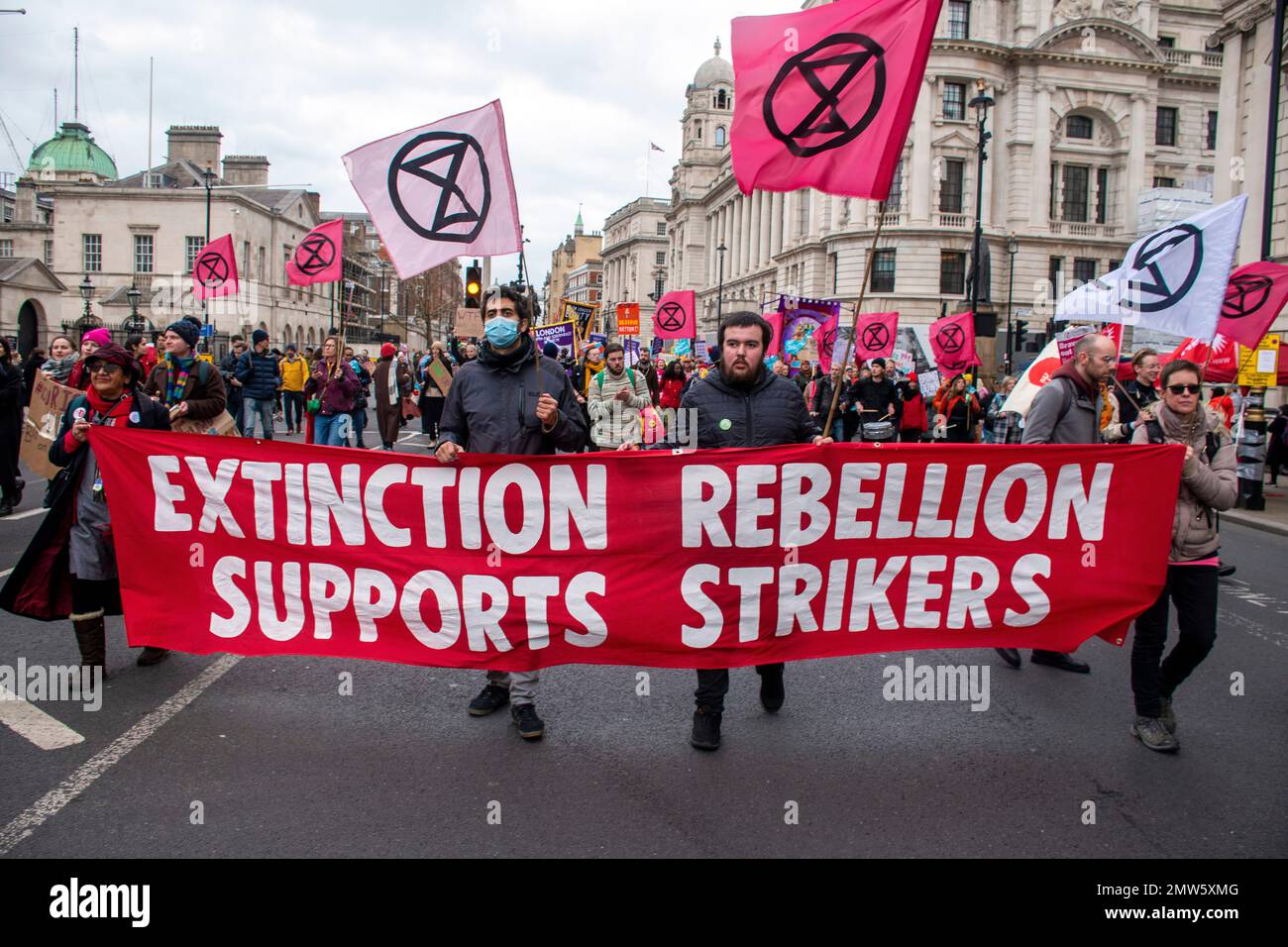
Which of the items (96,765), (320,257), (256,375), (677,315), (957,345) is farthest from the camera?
(677,315)

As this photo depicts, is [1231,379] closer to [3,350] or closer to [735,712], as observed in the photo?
[735,712]

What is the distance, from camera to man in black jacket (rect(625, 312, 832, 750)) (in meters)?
4.30

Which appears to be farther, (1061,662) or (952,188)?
(952,188)

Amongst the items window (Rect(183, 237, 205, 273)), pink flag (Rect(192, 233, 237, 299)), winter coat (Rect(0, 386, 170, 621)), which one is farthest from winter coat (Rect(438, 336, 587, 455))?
window (Rect(183, 237, 205, 273))

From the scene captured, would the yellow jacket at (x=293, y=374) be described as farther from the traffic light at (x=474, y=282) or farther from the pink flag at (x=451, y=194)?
the pink flag at (x=451, y=194)

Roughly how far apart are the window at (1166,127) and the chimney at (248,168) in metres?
62.8

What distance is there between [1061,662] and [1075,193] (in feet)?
204

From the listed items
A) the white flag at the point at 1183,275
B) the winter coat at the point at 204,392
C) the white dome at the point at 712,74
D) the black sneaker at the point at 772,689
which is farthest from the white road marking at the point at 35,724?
the white dome at the point at 712,74

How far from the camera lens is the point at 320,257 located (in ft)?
40.2

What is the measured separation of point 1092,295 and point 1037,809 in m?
5.57

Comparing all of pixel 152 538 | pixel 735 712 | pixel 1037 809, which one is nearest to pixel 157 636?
pixel 152 538

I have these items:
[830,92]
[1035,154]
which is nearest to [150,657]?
[830,92]

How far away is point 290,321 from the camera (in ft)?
229

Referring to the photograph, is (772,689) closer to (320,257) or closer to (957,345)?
(320,257)
